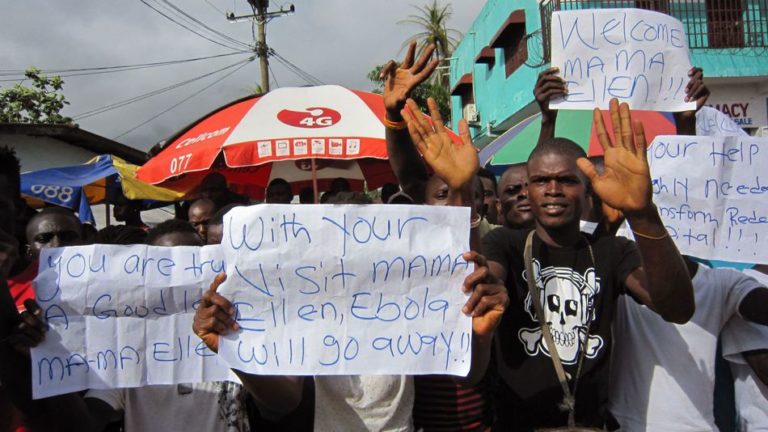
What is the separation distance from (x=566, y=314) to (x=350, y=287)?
0.84 meters

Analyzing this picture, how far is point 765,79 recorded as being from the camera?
14.0m

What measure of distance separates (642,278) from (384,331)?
0.96 meters

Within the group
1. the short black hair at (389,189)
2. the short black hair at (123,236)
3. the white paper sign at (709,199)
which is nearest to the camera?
the white paper sign at (709,199)

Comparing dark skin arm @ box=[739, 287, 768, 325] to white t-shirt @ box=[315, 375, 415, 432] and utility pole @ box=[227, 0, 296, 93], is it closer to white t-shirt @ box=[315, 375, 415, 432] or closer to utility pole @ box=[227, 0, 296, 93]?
white t-shirt @ box=[315, 375, 415, 432]

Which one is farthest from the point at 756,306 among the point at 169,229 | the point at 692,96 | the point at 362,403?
the point at 169,229

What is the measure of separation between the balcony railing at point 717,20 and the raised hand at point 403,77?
39.8 ft

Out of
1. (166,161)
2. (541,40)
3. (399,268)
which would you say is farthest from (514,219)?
(541,40)

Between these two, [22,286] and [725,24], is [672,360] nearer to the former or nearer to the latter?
[22,286]

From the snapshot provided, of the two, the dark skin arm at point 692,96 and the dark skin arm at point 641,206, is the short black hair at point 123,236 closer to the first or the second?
the dark skin arm at point 641,206

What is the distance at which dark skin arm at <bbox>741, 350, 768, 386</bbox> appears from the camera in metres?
2.54

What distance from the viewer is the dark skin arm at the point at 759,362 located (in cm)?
254

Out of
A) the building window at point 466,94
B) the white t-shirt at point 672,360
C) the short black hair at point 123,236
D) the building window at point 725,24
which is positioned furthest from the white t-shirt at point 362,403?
the building window at point 466,94

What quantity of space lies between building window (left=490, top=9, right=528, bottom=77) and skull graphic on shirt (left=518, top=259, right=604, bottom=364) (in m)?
14.5

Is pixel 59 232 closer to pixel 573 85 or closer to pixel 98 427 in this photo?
pixel 98 427
